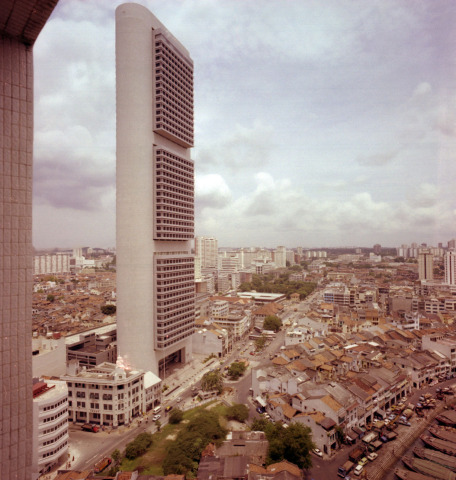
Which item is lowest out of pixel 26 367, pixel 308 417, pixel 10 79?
pixel 308 417

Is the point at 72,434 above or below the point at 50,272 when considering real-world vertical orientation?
below

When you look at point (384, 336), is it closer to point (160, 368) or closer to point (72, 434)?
point (160, 368)

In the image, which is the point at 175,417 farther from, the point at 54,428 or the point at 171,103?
the point at 171,103

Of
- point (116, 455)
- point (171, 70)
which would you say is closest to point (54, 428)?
point (116, 455)

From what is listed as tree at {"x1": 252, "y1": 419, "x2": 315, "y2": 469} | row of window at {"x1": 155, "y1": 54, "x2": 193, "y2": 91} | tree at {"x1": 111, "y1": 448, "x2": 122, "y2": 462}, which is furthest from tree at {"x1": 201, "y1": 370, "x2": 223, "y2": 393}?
row of window at {"x1": 155, "y1": 54, "x2": 193, "y2": 91}

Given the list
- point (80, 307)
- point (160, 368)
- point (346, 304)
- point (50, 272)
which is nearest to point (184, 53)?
point (160, 368)

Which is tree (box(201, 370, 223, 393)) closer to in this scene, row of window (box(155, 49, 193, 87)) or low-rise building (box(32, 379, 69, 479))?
low-rise building (box(32, 379, 69, 479))
